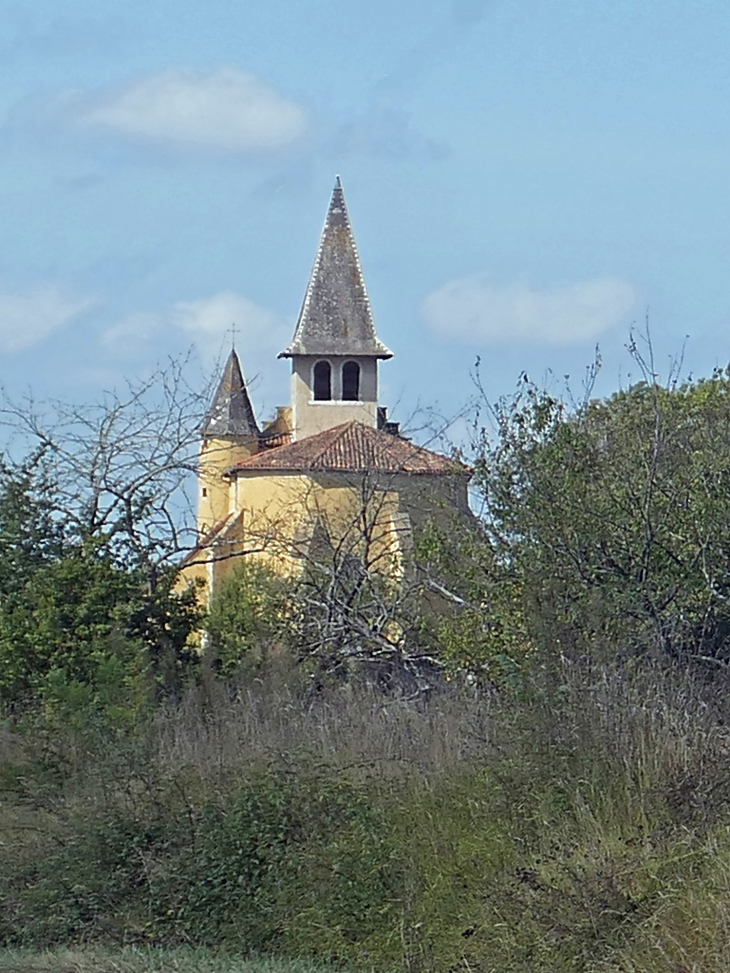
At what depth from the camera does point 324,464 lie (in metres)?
42.8

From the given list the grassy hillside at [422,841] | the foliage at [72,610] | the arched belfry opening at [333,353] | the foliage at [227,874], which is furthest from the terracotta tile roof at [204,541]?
the arched belfry opening at [333,353]

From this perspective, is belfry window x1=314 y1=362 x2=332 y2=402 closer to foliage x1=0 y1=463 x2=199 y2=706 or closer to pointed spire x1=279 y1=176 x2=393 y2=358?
pointed spire x1=279 y1=176 x2=393 y2=358

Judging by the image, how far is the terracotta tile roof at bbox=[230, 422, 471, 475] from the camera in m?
30.8

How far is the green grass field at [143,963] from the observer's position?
874cm

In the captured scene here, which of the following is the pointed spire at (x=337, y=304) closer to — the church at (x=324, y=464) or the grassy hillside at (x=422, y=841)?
the church at (x=324, y=464)

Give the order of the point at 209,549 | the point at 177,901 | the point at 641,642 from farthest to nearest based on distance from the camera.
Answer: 1. the point at 209,549
2. the point at 641,642
3. the point at 177,901

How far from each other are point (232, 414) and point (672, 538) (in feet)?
142

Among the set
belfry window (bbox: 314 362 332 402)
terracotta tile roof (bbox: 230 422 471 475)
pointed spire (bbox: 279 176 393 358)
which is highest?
pointed spire (bbox: 279 176 393 358)

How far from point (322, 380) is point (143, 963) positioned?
55445 mm

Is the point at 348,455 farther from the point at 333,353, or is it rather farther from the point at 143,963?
the point at 143,963

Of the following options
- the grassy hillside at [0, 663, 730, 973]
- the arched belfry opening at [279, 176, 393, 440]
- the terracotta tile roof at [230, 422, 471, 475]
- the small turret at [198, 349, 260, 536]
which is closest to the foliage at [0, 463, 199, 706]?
the grassy hillside at [0, 663, 730, 973]

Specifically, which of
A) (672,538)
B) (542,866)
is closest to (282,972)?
(542,866)

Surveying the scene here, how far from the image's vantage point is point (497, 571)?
16125mm

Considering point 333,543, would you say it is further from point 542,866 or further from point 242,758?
point 542,866
